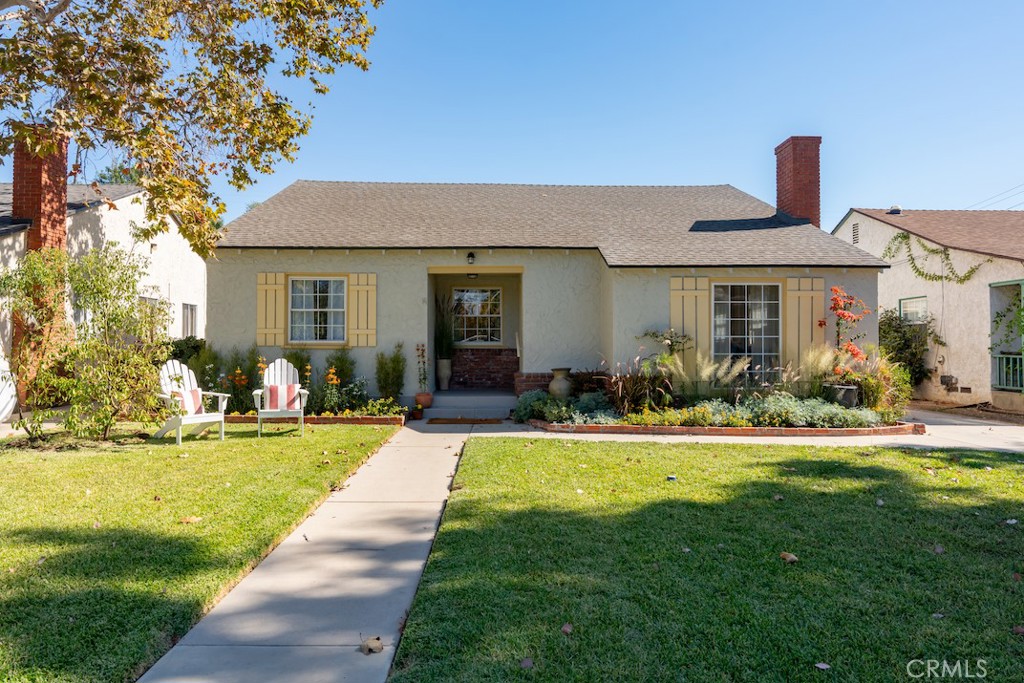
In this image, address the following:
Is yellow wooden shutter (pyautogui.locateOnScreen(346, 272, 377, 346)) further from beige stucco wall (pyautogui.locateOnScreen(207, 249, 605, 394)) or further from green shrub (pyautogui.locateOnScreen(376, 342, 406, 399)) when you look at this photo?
green shrub (pyautogui.locateOnScreen(376, 342, 406, 399))

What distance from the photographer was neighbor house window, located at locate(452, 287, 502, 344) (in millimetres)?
13500

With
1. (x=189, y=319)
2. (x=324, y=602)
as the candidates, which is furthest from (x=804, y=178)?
(x=189, y=319)

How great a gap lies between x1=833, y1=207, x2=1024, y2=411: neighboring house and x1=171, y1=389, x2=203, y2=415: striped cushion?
48.5 feet

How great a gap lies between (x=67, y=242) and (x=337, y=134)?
5.60m

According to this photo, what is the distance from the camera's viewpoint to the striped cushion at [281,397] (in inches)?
341

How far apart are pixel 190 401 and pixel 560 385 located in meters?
5.68

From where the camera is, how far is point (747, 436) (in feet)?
28.0

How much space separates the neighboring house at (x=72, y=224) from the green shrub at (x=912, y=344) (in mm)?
15374

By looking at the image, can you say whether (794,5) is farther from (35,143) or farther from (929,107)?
(35,143)

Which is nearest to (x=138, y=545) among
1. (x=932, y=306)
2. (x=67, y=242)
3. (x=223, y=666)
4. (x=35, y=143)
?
(x=223, y=666)

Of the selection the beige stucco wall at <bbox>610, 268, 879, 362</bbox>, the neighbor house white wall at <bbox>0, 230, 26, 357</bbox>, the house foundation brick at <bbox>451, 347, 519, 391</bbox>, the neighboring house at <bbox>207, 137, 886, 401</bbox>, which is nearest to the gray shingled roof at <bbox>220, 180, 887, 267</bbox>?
the neighboring house at <bbox>207, 137, 886, 401</bbox>

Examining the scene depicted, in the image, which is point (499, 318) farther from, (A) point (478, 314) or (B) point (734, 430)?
(B) point (734, 430)

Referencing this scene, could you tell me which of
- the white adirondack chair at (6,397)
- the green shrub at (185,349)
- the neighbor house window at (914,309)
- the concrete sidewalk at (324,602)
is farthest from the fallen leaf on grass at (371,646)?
the neighbor house window at (914,309)

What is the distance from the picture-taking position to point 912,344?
14.1 metres
